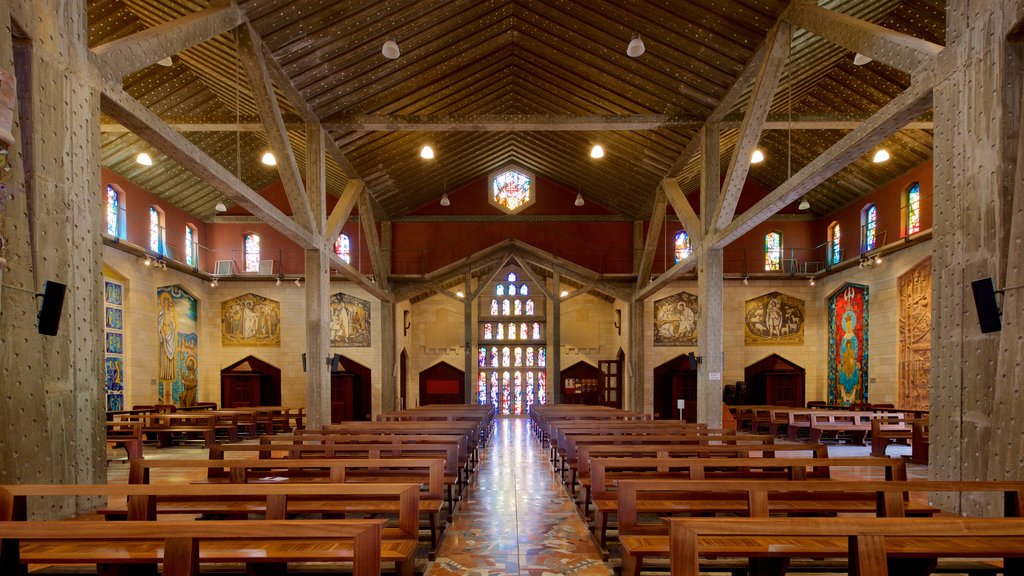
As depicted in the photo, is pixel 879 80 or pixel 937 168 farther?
pixel 879 80

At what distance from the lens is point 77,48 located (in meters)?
5.75

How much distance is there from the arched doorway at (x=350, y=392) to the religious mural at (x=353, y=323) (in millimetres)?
702

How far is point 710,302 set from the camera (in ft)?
42.6

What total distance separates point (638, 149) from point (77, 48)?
13411 millimetres

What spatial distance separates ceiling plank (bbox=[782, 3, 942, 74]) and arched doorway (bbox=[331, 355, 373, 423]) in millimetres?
18369

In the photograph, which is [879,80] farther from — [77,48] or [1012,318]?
[77,48]

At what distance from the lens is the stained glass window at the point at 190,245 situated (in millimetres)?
22095

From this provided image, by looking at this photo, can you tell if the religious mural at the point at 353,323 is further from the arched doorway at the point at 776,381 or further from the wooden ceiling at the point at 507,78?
the arched doorway at the point at 776,381

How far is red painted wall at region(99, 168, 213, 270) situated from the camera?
17906 mm

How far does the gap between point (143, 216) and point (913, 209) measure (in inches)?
859

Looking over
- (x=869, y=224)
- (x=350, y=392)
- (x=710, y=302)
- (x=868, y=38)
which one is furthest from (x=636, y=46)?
(x=350, y=392)

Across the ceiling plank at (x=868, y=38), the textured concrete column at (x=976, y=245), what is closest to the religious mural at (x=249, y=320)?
the ceiling plank at (x=868, y=38)

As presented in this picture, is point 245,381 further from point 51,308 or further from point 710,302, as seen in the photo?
Answer: point 51,308

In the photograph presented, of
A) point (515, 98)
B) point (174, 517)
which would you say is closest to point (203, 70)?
point (515, 98)
